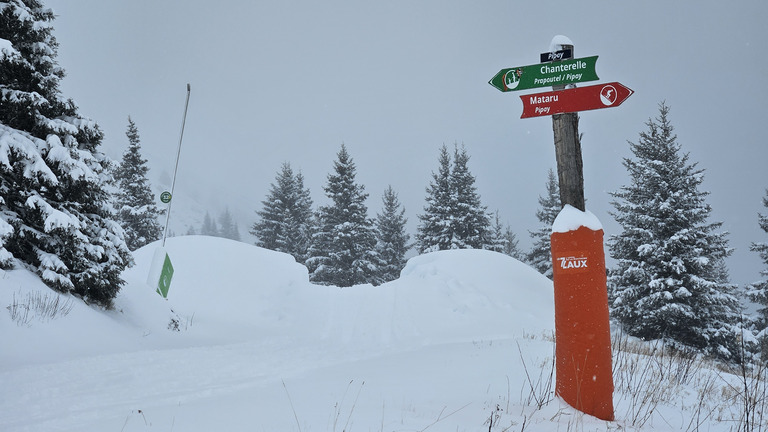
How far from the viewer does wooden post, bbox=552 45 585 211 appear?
4160mm

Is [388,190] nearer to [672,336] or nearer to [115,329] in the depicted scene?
[672,336]

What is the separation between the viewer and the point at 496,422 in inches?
125

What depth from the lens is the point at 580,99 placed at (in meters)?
4.29

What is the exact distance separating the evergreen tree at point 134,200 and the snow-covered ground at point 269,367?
1599 cm

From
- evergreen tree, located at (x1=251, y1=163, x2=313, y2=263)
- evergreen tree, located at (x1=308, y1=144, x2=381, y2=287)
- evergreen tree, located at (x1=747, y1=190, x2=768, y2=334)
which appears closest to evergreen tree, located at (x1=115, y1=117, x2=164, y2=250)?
evergreen tree, located at (x1=251, y1=163, x2=313, y2=263)

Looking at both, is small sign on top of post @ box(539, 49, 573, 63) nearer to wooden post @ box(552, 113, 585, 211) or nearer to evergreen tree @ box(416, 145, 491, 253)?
wooden post @ box(552, 113, 585, 211)

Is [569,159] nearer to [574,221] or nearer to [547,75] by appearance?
[574,221]

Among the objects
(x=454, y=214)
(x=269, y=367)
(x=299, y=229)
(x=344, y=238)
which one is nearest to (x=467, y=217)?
(x=454, y=214)

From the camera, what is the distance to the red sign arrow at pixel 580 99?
166 inches

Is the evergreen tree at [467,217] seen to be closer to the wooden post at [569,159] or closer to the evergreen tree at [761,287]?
the evergreen tree at [761,287]

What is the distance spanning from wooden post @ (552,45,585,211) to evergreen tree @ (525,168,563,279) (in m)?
26.4

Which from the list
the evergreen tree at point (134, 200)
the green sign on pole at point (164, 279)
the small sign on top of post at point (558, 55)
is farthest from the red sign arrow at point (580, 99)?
the evergreen tree at point (134, 200)

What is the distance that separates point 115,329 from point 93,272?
1049mm

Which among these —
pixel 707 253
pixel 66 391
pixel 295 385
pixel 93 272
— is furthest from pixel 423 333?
pixel 707 253
